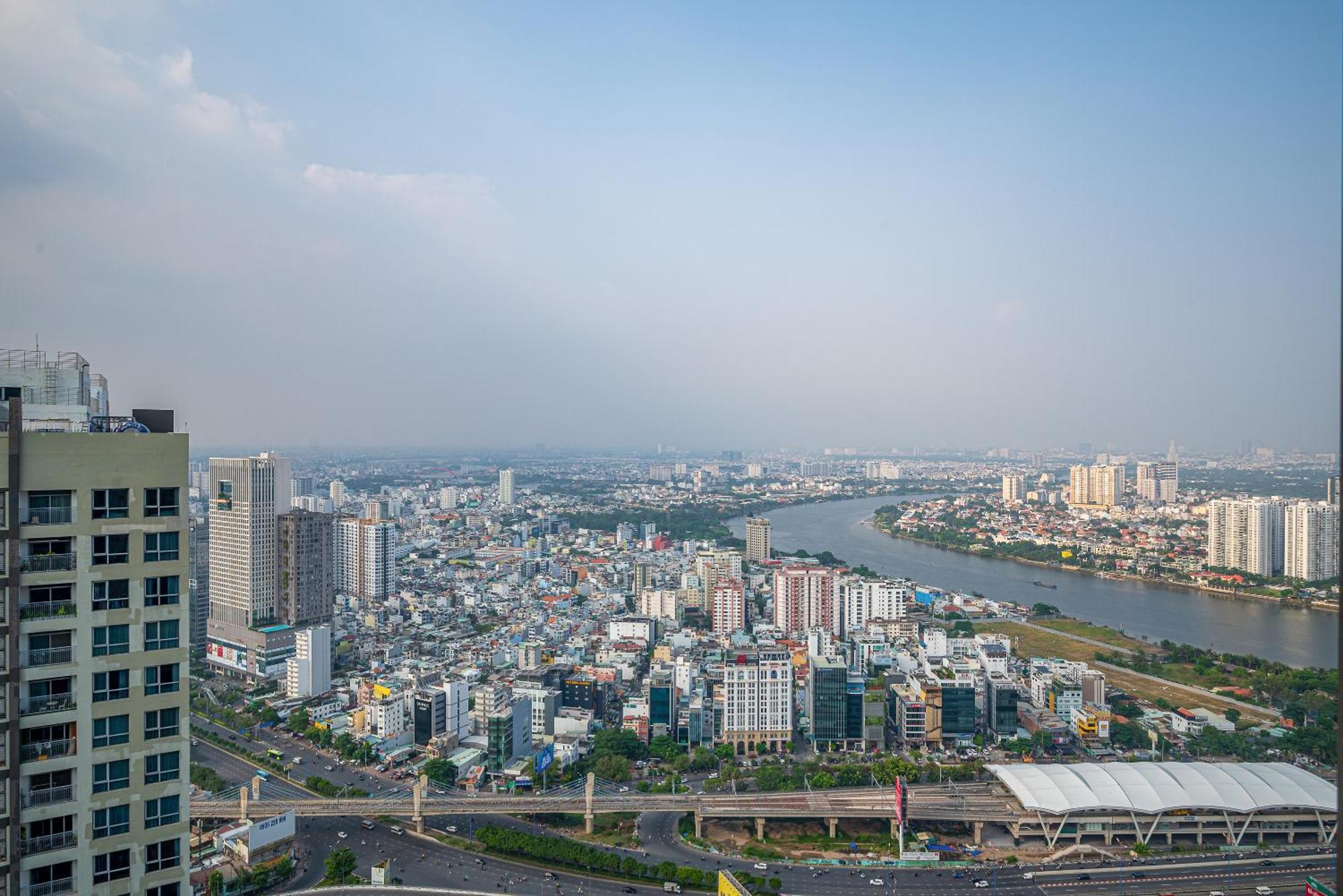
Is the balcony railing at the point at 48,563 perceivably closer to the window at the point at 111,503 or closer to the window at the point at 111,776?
the window at the point at 111,503

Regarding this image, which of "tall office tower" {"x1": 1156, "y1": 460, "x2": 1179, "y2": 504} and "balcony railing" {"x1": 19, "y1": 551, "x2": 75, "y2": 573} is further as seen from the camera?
"tall office tower" {"x1": 1156, "y1": 460, "x2": 1179, "y2": 504}

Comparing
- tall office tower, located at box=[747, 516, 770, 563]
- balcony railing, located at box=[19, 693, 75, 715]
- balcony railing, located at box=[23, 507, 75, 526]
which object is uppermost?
balcony railing, located at box=[23, 507, 75, 526]

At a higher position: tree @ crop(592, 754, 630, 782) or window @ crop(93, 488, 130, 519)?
window @ crop(93, 488, 130, 519)

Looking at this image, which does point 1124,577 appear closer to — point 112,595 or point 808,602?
point 808,602

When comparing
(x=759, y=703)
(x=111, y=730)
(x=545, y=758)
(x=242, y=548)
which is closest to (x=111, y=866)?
(x=111, y=730)

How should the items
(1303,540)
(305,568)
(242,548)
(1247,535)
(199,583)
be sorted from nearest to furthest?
1. (242,548)
2. (305,568)
3. (199,583)
4. (1303,540)
5. (1247,535)

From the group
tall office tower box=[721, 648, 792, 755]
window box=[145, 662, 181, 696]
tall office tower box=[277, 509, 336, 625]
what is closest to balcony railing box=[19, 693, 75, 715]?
window box=[145, 662, 181, 696]

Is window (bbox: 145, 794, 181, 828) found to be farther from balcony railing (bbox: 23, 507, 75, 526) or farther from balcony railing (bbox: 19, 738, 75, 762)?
balcony railing (bbox: 23, 507, 75, 526)
